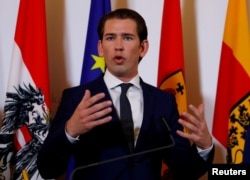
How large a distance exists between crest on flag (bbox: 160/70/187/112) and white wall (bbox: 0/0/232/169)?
0.21m

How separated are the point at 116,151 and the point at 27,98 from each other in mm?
746

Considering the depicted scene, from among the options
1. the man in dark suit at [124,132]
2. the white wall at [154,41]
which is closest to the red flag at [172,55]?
the white wall at [154,41]

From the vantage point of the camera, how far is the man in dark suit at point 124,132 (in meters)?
1.13

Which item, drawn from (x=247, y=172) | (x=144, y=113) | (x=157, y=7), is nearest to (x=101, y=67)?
(x=157, y=7)

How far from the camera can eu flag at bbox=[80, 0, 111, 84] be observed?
186 centimetres

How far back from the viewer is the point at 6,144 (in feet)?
5.62

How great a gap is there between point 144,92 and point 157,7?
0.94 m

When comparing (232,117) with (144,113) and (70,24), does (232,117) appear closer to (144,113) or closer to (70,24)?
(144,113)

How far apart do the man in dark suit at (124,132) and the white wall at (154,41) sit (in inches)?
30.0

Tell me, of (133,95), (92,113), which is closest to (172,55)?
(133,95)

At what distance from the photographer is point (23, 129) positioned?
5.74ft

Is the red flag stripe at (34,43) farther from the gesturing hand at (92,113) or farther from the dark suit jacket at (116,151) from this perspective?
the gesturing hand at (92,113)

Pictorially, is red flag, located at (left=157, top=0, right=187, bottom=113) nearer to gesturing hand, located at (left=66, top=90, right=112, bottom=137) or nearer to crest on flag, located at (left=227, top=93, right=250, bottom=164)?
crest on flag, located at (left=227, top=93, right=250, bottom=164)

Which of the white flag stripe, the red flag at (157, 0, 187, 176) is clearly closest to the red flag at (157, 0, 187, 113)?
the red flag at (157, 0, 187, 176)
